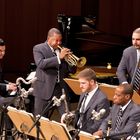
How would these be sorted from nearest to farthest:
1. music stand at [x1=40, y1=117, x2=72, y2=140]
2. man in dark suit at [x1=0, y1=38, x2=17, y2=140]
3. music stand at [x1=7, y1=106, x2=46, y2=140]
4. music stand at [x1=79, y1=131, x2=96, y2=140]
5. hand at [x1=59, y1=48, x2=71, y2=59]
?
music stand at [x1=79, y1=131, x2=96, y2=140] < music stand at [x1=40, y1=117, x2=72, y2=140] < music stand at [x1=7, y1=106, x2=46, y2=140] < man in dark suit at [x1=0, y1=38, x2=17, y2=140] < hand at [x1=59, y1=48, x2=71, y2=59]

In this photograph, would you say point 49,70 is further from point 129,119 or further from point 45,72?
point 129,119

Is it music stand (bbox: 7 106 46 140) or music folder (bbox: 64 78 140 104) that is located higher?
music folder (bbox: 64 78 140 104)

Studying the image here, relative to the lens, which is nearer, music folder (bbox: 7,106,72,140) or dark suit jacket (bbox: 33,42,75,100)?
music folder (bbox: 7,106,72,140)

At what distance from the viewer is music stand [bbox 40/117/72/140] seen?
5156mm

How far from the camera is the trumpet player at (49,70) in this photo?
7.13 metres

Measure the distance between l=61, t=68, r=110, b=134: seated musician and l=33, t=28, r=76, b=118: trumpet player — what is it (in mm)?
1251

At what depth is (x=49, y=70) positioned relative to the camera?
727cm

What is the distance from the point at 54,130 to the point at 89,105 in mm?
725

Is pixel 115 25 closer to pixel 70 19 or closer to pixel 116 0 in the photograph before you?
pixel 116 0

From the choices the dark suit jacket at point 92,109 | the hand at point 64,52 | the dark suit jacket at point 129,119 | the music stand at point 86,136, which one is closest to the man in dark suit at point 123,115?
the dark suit jacket at point 129,119

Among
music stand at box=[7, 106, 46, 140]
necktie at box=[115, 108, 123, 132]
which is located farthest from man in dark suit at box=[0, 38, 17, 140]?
necktie at box=[115, 108, 123, 132]

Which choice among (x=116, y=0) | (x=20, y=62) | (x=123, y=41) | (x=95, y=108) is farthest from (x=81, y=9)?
(x=95, y=108)

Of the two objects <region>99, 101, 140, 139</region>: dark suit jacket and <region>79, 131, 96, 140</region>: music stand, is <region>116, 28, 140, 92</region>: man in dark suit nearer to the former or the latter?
<region>99, 101, 140, 139</region>: dark suit jacket

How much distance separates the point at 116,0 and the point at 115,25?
2.07 ft
